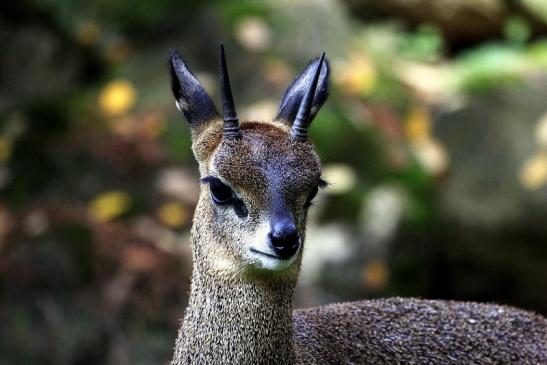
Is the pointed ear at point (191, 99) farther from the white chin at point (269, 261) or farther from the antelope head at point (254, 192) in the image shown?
the white chin at point (269, 261)

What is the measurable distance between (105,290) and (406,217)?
3141mm

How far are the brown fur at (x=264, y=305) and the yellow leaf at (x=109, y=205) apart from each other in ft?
14.4

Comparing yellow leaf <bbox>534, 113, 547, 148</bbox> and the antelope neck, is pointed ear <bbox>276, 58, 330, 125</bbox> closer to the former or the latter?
the antelope neck

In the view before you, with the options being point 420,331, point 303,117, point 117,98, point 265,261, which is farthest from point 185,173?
point 265,261

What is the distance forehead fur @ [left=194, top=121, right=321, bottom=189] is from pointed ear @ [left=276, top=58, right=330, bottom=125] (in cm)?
32

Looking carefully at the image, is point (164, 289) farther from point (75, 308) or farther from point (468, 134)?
point (468, 134)

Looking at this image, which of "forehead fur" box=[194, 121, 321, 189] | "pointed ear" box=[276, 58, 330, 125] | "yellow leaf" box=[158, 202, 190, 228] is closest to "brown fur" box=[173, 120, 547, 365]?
"forehead fur" box=[194, 121, 321, 189]

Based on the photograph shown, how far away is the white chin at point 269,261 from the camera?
14.3 ft

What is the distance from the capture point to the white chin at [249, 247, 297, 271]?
4.34 m

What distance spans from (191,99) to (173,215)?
4.64 meters

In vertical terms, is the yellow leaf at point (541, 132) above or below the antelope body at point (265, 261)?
above

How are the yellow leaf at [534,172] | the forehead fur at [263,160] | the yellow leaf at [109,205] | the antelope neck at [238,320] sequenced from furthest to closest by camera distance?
the yellow leaf at [534,172], the yellow leaf at [109,205], the antelope neck at [238,320], the forehead fur at [263,160]

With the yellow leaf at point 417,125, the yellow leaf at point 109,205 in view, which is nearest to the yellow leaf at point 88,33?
the yellow leaf at point 109,205

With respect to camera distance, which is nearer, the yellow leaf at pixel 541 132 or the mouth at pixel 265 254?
the mouth at pixel 265 254
